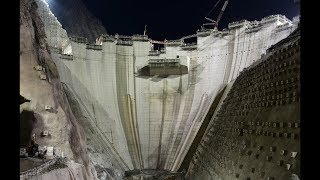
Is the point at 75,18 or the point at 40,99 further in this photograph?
the point at 75,18

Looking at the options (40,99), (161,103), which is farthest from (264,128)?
(161,103)

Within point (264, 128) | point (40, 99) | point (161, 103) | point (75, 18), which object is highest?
point (75, 18)

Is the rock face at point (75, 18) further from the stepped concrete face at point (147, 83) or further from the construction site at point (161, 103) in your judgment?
the construction site at point (161, 103)

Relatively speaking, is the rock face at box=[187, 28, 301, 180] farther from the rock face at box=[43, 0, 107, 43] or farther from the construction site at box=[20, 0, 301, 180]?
the rock face at box=[43, 0, 107, 43]

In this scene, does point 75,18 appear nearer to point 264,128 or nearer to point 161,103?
point 161,103

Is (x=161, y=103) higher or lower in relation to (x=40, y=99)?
lower

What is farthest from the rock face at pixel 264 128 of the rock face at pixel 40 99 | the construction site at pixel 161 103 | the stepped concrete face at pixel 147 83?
the stepped concrete face at pixel 147 83

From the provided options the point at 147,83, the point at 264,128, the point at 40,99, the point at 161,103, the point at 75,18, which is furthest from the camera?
the point at 75,18
